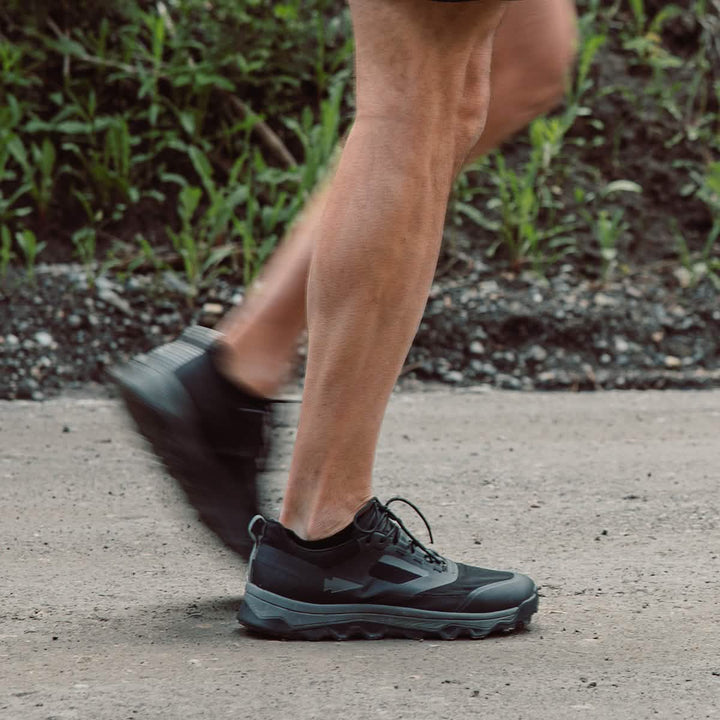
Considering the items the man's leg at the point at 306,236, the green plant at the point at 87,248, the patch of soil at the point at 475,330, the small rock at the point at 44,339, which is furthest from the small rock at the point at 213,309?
the man's leg at the point at 306,236

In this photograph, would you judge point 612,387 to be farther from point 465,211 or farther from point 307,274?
point 307,274

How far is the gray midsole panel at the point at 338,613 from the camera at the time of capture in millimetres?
1775

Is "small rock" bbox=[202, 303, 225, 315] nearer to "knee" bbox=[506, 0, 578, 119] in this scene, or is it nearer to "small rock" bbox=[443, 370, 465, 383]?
"small rock" bbox=[443, 370, 465, 383]

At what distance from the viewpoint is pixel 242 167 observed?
5035 millimetres

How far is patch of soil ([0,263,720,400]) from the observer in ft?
13.4

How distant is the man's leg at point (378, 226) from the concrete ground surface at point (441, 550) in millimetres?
284

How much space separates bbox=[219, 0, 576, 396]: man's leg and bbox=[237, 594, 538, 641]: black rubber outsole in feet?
1.12

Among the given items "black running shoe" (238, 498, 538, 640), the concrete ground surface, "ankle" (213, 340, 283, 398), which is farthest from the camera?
"ankle" (213, 340, 283, 398)

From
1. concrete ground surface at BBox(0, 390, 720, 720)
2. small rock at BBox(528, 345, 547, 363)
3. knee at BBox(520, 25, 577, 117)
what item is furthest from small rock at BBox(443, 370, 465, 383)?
knee at BBox(520, 25, 577, 117)

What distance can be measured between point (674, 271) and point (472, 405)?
1455mm

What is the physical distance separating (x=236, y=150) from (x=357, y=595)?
3507 millimetres

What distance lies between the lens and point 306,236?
74.9 inches

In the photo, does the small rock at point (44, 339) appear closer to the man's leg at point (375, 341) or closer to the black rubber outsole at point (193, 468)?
the black rubber outsole at point (193, 468)

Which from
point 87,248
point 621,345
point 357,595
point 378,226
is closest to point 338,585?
point 357,595
